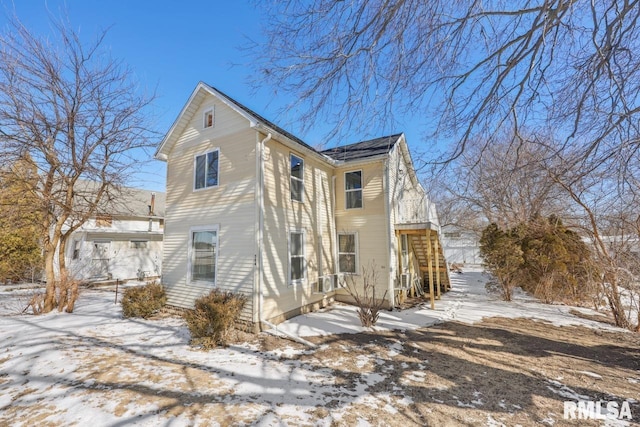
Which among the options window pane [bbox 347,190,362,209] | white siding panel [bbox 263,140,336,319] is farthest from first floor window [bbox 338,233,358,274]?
window pane [bbox 347,190,362,209]

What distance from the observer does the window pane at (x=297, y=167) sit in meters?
8.78

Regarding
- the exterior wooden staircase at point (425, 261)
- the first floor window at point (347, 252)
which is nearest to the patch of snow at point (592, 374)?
the exterior wooden staircase at point (425, 261)

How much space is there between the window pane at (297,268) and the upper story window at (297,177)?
6.44 ft

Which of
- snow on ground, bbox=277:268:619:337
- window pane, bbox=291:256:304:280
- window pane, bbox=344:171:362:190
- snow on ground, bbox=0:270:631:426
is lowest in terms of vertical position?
snow on ground, bbox=277:268:619:337

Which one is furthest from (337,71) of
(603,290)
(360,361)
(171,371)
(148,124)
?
(603,290)

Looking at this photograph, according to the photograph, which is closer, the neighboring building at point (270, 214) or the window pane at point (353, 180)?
the neighboring building at point (270, 214)

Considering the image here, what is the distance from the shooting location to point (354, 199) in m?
10.3

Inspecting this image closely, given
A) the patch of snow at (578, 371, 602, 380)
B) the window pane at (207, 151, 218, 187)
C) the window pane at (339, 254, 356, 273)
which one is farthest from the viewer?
the window pane at (339, 254, 356, 273)

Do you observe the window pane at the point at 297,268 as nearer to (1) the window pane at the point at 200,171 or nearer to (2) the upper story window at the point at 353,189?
(2) the upper story window at the point at 353,189

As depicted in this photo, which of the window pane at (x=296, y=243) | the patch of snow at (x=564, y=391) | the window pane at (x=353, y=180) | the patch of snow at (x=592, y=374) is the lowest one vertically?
the patch of snow at (x=592, y=374)

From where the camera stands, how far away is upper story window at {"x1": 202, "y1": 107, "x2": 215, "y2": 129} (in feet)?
27.7

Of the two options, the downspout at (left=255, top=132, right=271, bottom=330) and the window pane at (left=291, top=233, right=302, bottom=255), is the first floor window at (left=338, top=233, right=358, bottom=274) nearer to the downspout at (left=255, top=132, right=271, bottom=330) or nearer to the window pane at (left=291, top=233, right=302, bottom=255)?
the window pane at (left=291, top=233, right=302, bottom=255)

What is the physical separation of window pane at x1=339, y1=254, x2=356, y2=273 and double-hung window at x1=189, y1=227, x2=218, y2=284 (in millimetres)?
4642

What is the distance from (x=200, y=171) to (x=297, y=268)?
444 centimetres
